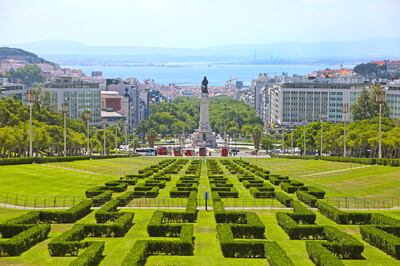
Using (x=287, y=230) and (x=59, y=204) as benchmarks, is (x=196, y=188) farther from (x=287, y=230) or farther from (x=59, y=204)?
(x=287, y=230)

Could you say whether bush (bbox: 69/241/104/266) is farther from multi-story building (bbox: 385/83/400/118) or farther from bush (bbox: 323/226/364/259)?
multi-story building (bbox: 385/83/400/118)

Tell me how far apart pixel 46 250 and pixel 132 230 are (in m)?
7.80

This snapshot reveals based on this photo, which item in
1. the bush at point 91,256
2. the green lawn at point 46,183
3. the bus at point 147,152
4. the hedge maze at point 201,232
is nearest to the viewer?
the bush at point 91,256

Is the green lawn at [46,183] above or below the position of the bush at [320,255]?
above

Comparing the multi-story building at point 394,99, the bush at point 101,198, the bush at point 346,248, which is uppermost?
the multi-story building at point 394,99

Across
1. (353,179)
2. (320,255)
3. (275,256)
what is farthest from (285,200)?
(275,256)

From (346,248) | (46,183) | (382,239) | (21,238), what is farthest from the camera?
(46,183)

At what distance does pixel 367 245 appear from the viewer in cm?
4084

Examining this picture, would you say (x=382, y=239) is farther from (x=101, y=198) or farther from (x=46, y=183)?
(x=46, y=183)

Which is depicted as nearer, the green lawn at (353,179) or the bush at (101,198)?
the bush at (101,198)

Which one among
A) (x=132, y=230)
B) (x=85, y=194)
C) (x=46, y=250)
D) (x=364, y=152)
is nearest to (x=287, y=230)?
(x=132, y=230)

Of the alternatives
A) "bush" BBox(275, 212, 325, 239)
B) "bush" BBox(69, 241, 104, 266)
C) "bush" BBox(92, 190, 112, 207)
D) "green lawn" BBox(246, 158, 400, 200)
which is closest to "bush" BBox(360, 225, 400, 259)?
"bush" BBox(275, 212, 325, 239)

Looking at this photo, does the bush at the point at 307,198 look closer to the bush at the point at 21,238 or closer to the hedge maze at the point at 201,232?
the hedge maze at the point at 201,232

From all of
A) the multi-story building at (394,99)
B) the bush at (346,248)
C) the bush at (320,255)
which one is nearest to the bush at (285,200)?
the bush at (346,248)
